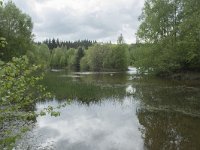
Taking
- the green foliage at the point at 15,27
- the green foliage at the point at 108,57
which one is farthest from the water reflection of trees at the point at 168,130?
the green foliage at the point at 108,57

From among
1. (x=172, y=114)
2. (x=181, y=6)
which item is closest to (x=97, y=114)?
(x=172, y=114)

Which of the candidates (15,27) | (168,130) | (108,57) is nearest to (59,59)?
(108,57)

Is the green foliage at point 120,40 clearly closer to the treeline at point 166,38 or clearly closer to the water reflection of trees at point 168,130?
the treeline at point 166,38

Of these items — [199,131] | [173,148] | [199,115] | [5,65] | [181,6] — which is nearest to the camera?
[5,65]

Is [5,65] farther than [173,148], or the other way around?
[173,148]

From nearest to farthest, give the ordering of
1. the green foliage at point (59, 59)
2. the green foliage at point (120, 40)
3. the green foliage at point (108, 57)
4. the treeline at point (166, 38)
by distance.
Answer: the treeline at point (166, 38), the green foliage at point (108, 57), the green foliage at point (120, 40), the green foliage at point (59, 59)

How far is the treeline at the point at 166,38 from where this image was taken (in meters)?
42.6

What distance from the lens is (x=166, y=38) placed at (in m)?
47.8

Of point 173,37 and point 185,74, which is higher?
point 173,37

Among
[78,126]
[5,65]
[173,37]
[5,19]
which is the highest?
[5,19]

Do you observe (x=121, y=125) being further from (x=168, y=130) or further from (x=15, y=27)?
(x=15, y=27)

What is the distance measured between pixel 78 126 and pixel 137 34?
39.3 metres

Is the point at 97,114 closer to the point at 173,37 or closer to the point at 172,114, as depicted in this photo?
the point at 172,114

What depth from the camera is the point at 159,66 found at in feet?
156
